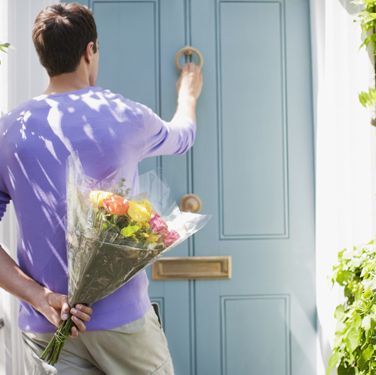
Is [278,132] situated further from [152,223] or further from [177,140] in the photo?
[152,223]

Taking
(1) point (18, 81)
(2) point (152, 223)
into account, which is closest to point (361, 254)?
(2) point (152, 223)

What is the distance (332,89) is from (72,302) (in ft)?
5.43

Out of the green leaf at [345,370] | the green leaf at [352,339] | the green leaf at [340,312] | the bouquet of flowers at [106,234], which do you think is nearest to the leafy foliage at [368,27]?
the green leaf at [340,312]

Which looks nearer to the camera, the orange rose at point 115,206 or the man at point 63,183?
the orange rose at point 115,206

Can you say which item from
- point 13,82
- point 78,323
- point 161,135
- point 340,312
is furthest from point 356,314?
point 13,82

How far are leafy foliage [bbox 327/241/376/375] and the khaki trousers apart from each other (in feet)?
2.47

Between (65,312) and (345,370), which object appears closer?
(65,312)

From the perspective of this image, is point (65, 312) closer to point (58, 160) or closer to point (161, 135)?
point (58, 160)

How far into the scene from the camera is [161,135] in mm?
2268

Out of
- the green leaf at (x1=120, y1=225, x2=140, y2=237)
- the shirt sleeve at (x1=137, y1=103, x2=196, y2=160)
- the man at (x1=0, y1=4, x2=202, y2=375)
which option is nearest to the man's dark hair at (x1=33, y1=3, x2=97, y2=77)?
the man at (x1=0, y1=4, x2=202, y2=375)

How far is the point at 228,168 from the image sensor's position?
3.32 metres

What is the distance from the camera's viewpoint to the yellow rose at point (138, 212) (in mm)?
1873

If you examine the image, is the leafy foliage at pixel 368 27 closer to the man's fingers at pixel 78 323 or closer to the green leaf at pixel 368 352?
the green leaf at pixel 368 352

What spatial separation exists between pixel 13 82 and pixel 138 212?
1.34 metres
